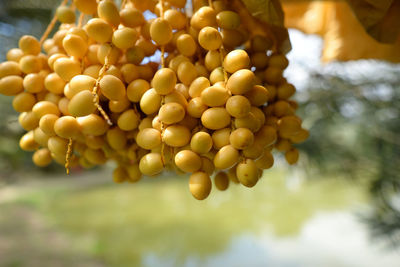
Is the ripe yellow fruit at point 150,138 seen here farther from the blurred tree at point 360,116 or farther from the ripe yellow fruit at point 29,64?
the blurred tree at point 360,116

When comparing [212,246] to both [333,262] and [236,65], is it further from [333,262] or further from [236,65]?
[236,65]

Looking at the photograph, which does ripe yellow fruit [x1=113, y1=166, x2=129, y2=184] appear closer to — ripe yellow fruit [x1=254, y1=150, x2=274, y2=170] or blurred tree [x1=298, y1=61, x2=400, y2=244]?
ripe yellow fruit [x1=254, y1=150, x2=274, y2=170]

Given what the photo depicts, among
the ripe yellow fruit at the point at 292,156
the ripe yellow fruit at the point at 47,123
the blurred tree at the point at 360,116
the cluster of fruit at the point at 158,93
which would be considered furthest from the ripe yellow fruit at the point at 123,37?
the blurred tree at the point at 360,116

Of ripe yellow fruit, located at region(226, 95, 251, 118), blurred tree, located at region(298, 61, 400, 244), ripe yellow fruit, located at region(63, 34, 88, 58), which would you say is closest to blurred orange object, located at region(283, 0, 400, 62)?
ripe yellow fruit, located at region(226, 95, 251, 118)

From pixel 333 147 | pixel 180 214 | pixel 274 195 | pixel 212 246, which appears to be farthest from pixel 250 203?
pixel 333 147

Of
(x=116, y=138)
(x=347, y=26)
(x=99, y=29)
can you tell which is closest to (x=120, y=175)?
(x=116, y=138)

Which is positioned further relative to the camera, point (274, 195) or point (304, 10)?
point (274, 195)
